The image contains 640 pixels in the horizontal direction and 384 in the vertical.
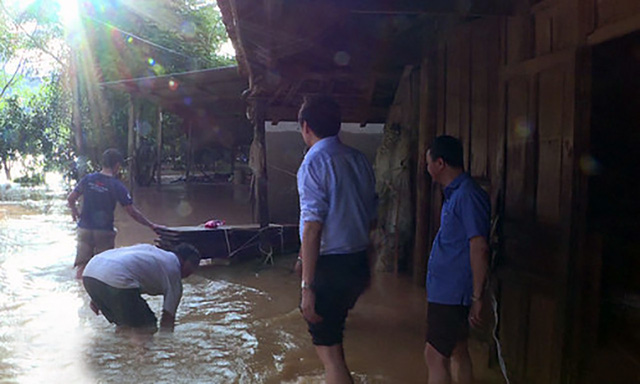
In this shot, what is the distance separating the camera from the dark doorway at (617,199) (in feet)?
10.1

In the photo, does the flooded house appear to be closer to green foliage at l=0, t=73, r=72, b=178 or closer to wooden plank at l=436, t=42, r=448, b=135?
wooden plank at l=436, t=42, r=448, b=135

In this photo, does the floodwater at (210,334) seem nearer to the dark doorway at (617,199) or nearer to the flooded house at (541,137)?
the flooded house at (541,137)

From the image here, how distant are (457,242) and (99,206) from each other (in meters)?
4.48

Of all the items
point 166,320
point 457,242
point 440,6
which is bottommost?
point 166,320

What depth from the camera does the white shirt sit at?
429cm

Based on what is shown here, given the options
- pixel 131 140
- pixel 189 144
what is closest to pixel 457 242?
pixel 131 140

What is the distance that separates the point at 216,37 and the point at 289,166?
1180 centimetres

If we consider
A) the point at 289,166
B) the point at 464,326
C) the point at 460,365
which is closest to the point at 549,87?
the point at 464,326

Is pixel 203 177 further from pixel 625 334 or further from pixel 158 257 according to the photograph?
pixel 625 334

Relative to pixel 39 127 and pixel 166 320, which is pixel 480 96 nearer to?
pixel 166 320

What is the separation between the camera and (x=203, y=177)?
21156 millimetres

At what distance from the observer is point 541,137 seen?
11.2ft

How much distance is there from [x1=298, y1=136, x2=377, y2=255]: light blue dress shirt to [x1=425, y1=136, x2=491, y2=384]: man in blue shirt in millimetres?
485

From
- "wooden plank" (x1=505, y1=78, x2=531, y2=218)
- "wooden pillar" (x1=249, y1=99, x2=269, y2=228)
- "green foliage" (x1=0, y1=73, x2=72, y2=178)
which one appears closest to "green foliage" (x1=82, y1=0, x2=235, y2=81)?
"green foliage" (x1=0, y1=73, x2=72, y2=178)
